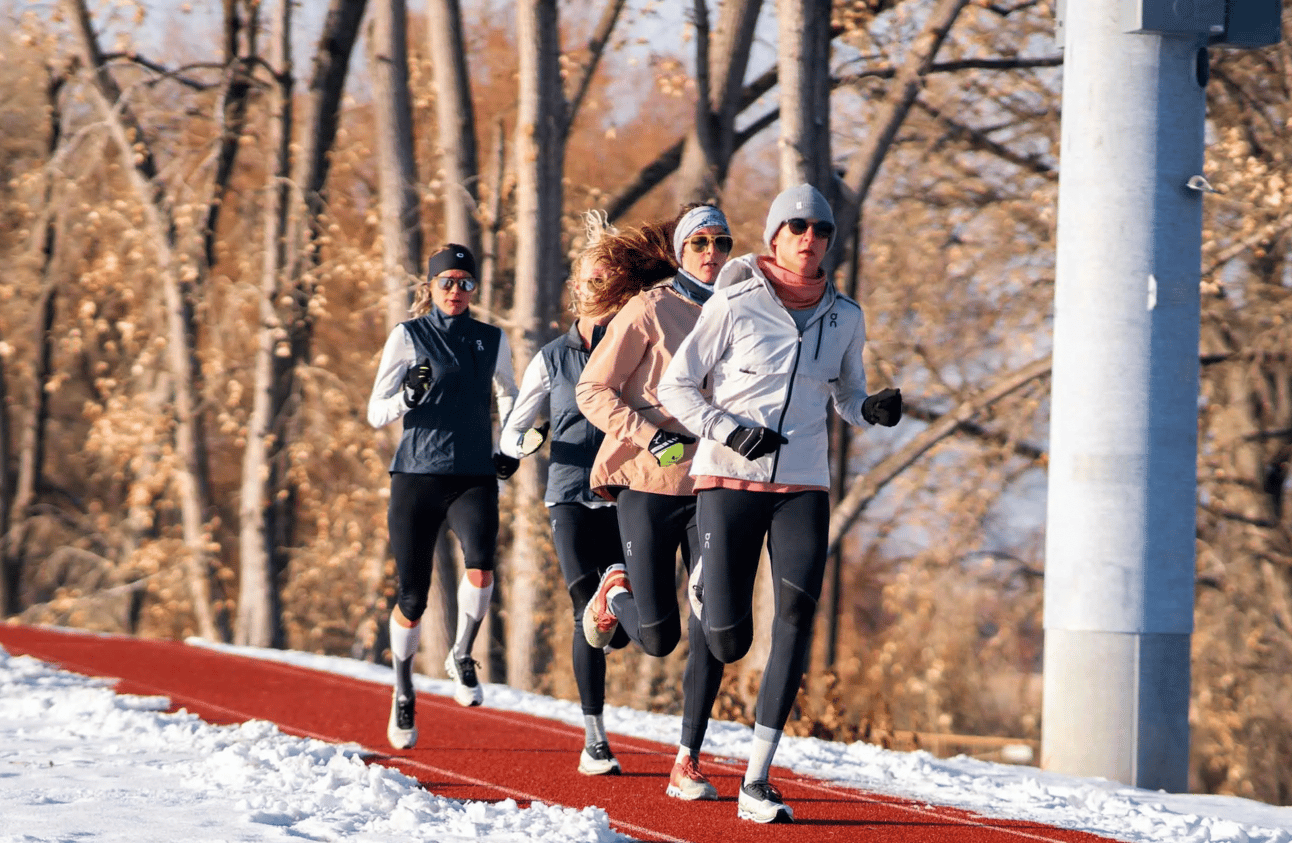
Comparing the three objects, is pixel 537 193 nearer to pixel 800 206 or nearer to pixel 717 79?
pixel 717 79

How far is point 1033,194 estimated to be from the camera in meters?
19.9

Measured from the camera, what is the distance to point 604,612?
25.5 feet

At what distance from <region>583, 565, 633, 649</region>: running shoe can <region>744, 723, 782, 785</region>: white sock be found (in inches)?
40.1

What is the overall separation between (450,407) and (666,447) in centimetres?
223

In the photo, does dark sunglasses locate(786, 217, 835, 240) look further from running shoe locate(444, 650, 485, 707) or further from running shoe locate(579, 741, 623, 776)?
running shoe locate(444, 650, 485, 707)

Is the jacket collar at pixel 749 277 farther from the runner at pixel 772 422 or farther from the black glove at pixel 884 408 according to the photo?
the black glove at pixel 884 408

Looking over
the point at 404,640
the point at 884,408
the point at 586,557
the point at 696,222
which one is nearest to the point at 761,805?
the point at 884,408

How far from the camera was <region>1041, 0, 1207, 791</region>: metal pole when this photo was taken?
10109mm

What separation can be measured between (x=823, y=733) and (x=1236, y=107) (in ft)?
31.3

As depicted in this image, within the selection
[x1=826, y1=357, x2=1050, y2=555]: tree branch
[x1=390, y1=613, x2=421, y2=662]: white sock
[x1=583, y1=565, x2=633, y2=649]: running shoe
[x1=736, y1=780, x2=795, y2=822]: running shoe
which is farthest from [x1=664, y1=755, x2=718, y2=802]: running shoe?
[x1=826, y1=357, x2=1050, y2=555]: tree branch

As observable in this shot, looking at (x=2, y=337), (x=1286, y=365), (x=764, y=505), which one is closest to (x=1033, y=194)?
(x=1286, y=365)

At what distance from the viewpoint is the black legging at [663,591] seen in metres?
7.33

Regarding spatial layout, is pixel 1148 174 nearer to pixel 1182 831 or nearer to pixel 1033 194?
pixel 1182 831

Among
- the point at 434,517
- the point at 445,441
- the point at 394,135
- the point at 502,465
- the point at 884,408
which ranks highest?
the point at 394,135
